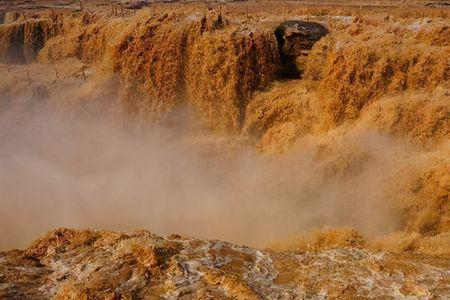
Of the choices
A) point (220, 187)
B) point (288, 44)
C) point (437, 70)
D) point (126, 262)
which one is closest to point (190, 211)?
point (220, 187)

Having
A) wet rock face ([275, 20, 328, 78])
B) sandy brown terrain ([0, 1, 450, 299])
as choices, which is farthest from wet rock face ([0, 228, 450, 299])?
wet rock face ([275, 20, 328, 78])

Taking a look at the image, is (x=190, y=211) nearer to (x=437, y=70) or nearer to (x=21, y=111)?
(x=437, y=70)

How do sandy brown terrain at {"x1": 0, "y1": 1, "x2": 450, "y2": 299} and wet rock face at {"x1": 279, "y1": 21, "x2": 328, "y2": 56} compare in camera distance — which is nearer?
sandy brown terrain at {"x1": 0, "y1": 1, "x2": 450, "y2": 299}

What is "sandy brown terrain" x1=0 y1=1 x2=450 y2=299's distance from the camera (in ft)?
25.2

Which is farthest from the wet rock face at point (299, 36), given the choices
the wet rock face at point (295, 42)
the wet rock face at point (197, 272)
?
the wet rock face at point (197, 272)

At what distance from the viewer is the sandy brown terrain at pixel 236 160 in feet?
25.2

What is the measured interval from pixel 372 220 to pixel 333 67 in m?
5.00

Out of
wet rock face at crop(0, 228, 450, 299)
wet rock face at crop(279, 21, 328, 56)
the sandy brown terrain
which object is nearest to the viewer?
wet rock face at crop(0, 228, 450, 299)

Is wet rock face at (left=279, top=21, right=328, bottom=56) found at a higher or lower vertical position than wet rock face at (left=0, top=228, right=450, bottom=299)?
higher

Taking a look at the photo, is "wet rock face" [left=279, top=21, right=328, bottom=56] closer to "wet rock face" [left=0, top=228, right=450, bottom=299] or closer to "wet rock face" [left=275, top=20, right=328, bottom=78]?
"wet rock face" [left=275, top=20, right=328, bottom=78]

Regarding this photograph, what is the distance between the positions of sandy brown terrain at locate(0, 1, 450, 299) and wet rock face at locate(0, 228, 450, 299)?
0.11 feet

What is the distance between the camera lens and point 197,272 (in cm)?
753

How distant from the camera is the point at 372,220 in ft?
39.2

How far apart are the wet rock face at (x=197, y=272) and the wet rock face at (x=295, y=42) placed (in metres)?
8.80
